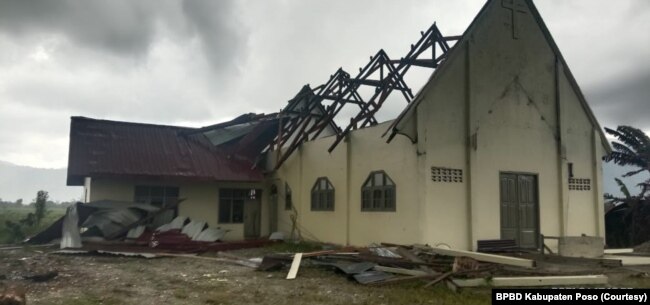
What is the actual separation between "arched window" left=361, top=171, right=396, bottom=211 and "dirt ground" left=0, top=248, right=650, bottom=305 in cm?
352

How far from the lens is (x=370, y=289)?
8453 millimetres

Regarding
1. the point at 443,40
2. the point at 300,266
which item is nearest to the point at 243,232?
the point at 300,266

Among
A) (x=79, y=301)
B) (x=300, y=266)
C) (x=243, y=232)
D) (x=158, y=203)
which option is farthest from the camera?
(x=243, y=232)

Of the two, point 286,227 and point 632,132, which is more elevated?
point 632,132

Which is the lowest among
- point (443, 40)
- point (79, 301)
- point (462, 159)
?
point (79, 301)

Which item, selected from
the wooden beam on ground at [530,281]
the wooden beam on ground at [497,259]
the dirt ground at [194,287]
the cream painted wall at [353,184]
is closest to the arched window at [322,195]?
the cream painted wall at [353,184]

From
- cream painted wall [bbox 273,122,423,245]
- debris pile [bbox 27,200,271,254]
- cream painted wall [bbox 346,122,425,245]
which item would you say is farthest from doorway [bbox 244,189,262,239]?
cream painted wall [bbox 346,122,425,245]

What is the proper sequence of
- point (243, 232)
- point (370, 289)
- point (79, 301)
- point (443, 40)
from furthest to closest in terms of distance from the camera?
point (243, 232) < point (443, 40) < point (370, 289) < point (79, 301)

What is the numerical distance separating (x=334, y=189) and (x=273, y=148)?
5.30 metres

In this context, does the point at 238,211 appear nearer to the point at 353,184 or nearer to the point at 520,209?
the point at 353,184

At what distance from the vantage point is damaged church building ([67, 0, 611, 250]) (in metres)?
12.6

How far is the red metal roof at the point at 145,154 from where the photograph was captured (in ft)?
56.6

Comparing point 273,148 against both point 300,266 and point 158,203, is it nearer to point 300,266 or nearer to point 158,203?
point 158,203

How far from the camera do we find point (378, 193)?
45.6 ft
